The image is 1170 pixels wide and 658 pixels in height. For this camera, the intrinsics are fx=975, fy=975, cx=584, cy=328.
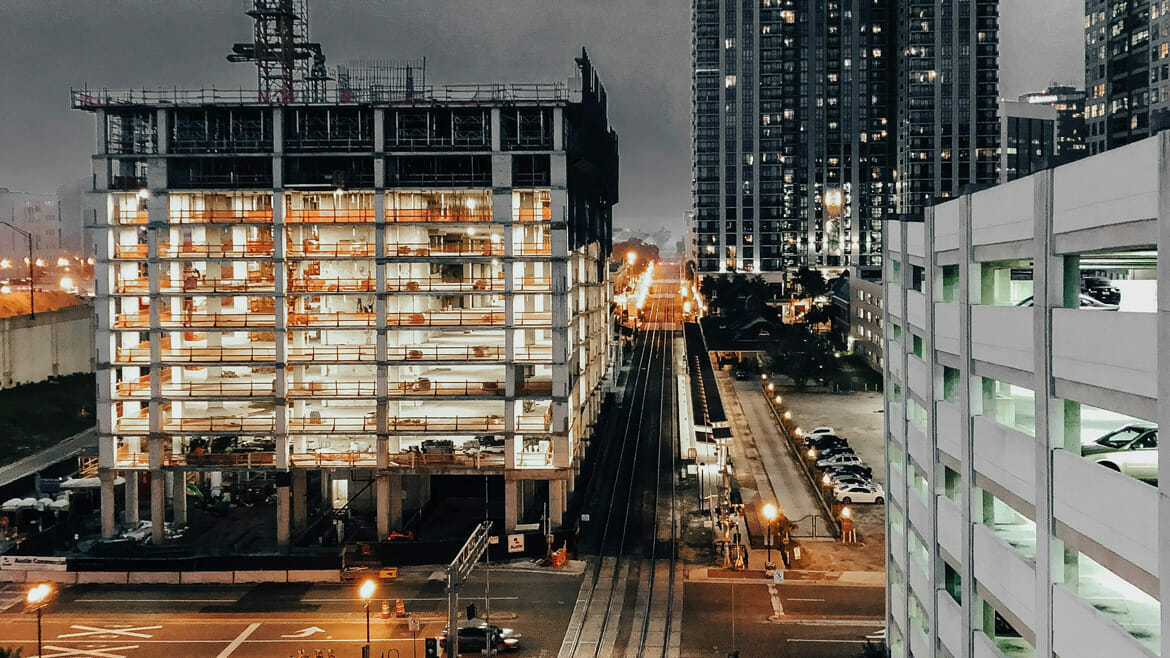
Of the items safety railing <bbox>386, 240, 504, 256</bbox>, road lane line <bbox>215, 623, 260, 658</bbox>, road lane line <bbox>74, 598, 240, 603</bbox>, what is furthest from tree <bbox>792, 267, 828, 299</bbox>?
road lane line <bbox>215, 623, 260, 658</bbox>

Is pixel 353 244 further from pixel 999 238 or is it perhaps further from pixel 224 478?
pixel 999 238

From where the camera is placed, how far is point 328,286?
54.5 m

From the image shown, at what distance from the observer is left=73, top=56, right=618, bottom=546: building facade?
5388cm

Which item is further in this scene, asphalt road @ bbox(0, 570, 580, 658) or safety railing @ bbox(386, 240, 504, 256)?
safety railing @ bbox(386, 240, 504, 256)

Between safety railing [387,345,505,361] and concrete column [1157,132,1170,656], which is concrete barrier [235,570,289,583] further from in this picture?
concrete column [1157,132,1170,656]

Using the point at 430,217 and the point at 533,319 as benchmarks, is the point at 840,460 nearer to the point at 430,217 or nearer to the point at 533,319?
the point at 533,319

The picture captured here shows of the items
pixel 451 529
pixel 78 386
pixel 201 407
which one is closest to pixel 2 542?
pixel 201 407

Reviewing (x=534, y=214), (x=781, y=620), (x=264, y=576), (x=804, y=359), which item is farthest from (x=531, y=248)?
(x=804, y=359)

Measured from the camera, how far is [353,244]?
55.1 meters

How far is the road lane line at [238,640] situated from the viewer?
3966 centimetres

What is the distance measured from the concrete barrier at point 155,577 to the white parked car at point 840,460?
40.4 metres

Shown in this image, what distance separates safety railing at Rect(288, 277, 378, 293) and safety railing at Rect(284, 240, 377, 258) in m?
1.46

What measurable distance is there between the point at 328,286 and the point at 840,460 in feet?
118

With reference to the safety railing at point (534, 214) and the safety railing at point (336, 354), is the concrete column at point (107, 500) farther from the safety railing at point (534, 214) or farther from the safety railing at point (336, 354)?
the safety railing at point (534, 214)
